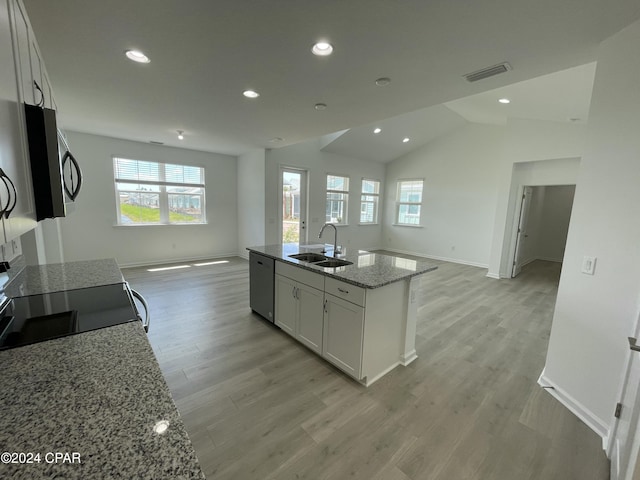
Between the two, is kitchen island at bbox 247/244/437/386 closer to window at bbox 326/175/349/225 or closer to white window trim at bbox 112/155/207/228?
white window trim at bbox 112/155/207/228

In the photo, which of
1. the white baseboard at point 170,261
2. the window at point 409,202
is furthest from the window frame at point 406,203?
the white baseboard at point 170,261

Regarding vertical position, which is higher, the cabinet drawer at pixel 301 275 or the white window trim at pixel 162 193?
the white window trim at pixel 162 193

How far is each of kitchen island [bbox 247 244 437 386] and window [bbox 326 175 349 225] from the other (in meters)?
4.68

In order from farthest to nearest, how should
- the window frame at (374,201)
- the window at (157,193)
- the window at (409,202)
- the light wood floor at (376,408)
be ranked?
the window frame at (374,201) < the window at (409,202) < the window at (157,193) < the light wood floor at (376,408)

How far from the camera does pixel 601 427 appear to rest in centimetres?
182

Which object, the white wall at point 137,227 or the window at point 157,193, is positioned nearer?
the white wall at point 137,227

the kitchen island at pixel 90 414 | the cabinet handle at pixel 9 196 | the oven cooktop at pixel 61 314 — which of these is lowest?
the oven cooktop at pixel 61 314

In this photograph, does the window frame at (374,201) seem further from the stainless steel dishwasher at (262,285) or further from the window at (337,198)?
the stainless steel dishwasher at (262,285)

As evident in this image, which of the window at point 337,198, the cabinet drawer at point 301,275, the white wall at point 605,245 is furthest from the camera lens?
the window at point 337,198

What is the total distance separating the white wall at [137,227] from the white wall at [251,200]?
0.22 metres

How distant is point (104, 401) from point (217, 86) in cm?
285

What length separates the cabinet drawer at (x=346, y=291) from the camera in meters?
2.08

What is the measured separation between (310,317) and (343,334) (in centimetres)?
44

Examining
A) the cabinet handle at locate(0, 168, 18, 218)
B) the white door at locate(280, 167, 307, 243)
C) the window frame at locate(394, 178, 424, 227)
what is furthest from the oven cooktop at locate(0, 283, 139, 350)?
the window frame at locate(394, 178, 424, 227)
